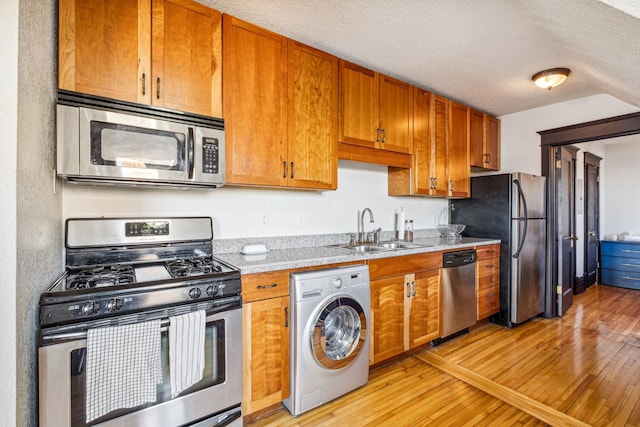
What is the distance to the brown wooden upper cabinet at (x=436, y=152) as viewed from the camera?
294 cm

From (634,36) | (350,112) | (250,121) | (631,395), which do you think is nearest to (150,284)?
(250,121)

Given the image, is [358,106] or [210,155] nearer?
[210,155]

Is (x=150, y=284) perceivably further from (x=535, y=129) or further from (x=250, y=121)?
(x=535, y=129)

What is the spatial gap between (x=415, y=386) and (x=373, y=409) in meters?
0.43

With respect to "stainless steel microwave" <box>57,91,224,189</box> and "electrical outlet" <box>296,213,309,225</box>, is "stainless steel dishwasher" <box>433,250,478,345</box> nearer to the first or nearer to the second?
"electrical outlet" <box>296,213,309,225</box>

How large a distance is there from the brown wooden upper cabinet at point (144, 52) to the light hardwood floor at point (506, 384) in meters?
2.02

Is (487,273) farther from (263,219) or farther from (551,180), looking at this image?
(263,219)

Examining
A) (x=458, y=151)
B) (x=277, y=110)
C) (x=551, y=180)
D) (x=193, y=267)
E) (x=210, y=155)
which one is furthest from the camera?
(x=551, y=180)

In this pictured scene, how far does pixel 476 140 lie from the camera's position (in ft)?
11.7

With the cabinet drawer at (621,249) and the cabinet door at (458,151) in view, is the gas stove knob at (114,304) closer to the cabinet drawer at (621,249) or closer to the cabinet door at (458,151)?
the cabinet door at (458,151)

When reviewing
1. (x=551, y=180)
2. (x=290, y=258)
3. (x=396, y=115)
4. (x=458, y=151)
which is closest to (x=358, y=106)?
(x=396, y=115)

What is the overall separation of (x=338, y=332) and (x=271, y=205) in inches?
43.0

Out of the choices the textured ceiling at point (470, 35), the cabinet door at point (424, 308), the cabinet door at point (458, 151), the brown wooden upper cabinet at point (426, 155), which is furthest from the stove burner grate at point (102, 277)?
the cabinet door at point (458, 151)

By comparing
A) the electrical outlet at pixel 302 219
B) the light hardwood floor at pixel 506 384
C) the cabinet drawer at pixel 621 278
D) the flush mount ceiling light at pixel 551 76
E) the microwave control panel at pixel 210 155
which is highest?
the flush mount ceiling light at pixel 551 76
